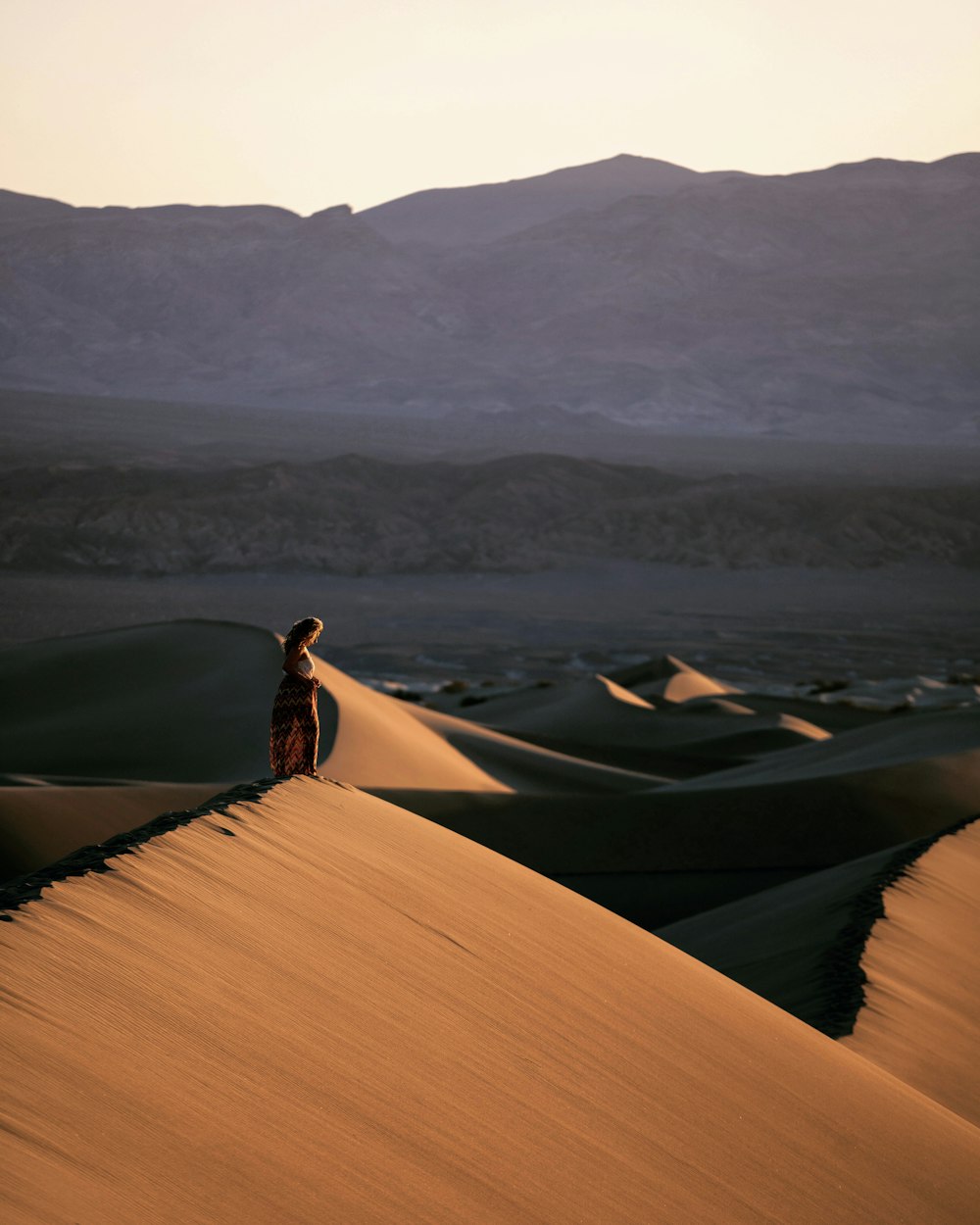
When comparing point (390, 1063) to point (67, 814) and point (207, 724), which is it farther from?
point (207, 724)

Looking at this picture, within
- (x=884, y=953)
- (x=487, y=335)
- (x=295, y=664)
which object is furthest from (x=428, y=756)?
(x=487, y=335)

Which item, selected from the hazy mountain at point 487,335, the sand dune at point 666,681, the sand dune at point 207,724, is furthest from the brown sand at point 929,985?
the hazy mountain at point 487,335

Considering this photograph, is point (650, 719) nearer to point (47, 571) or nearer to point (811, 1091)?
point (811, 1091)

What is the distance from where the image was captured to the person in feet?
20.1

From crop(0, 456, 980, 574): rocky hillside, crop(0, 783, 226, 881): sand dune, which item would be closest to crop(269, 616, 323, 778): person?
crop(0, 783, 226, 881): sand dune

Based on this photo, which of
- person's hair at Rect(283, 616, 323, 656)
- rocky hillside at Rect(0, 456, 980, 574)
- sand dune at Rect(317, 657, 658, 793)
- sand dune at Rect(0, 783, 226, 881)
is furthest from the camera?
rocky hillside at Rect(0, 456, 980, 574)

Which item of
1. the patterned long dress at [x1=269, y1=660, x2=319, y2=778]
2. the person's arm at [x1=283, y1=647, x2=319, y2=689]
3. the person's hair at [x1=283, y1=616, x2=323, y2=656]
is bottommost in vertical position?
the patterned long dress at [x1=269, y1=660, x2=319, y2=778]

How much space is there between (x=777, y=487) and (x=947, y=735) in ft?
294

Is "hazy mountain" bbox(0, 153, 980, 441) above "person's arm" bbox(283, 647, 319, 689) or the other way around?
above

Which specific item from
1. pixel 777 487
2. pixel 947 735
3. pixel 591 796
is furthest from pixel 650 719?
pixel 777 487

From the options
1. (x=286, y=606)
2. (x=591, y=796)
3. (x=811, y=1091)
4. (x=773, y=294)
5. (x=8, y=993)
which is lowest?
(x=286, y=606)

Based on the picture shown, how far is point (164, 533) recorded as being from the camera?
98562 millimetres

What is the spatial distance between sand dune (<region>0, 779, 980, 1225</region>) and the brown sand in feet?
3.52

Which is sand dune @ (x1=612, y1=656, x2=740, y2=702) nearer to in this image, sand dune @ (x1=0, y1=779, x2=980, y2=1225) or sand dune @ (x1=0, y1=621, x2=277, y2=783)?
→ sand dune @ (x1=0, y1=621, x2=277, y2=783)
